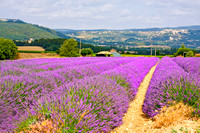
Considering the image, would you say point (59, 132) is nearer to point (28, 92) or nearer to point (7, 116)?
point (7, 116)

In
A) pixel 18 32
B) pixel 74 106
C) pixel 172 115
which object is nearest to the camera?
pixel 74 106

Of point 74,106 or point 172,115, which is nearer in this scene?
point 74,106

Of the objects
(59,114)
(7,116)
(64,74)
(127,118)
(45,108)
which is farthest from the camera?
(64,74)

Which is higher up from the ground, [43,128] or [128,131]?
[43,128]

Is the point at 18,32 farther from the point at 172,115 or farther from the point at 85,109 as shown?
the point at 172,115

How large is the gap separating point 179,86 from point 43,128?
313cm

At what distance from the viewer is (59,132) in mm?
2242

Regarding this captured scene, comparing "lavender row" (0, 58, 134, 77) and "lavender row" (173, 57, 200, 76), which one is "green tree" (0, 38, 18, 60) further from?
"lavender row" (173, 57, 200, 76)

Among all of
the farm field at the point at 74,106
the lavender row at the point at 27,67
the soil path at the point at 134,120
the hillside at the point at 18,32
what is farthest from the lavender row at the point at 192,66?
the hillside at the point at 18,32

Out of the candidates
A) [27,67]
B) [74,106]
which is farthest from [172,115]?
[27,67]

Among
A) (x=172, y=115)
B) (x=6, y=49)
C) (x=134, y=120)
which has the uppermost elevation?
(x=6, y=49)

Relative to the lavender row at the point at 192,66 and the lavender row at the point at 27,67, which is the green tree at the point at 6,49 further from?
the lavender row at the point at 192,66

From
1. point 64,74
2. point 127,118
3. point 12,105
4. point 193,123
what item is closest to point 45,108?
point 12,105

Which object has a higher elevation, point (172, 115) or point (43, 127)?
point (43, 127)
